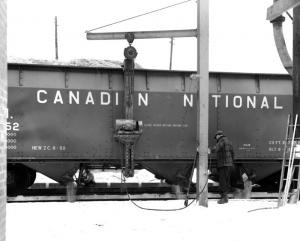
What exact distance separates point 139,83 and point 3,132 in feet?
22.7

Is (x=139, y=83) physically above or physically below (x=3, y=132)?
above

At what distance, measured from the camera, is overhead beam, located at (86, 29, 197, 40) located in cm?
956

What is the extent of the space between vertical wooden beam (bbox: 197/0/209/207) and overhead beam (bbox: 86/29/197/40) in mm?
237

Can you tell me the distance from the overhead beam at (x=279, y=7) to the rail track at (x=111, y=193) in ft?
13.6

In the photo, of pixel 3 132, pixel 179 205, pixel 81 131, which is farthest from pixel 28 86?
pixel 3 132

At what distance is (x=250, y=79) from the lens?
11555 millimetres

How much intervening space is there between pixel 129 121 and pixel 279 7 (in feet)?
13.1

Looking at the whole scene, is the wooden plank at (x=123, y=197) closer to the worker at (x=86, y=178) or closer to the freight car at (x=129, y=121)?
the freight car at (x=129, y=121)

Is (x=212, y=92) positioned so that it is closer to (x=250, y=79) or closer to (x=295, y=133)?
(x=250, y=79)

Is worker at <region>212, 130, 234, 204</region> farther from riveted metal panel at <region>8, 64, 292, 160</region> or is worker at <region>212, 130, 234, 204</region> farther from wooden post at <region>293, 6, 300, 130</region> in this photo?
wooden post at <region>293, 6, 300, 130</region>

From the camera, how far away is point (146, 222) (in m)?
8.02

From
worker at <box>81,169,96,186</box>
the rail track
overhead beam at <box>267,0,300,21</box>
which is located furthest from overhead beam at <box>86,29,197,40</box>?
worker at <box>81,169,96,186</box>

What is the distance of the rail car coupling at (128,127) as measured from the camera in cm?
1038

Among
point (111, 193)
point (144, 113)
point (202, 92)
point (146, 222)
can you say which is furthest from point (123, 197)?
point (202, 92)
